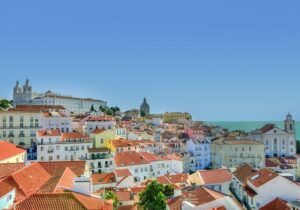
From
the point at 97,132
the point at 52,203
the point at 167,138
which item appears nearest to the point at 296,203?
the point at 52,203

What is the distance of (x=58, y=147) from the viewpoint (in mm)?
66000

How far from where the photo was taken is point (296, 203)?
31.2 m

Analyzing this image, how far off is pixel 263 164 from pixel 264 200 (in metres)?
51.4

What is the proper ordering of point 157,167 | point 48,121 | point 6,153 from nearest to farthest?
1. point 6,153
2. point 157,167
3. point 48,121

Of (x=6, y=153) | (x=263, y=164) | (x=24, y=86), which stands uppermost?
(x=24, y=86)

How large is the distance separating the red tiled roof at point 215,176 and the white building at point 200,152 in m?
33.8

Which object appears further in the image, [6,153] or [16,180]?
[6,153]

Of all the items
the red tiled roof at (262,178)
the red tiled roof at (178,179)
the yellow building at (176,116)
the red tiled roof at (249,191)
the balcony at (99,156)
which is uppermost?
the yellow building at (176,116)

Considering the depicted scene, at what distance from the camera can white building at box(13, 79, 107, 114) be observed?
468 ft

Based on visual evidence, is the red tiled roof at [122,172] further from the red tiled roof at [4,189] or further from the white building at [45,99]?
the white building at [45,99]

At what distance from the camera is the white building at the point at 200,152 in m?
89.8

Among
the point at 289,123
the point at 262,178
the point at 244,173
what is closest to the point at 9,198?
the point at 262,178

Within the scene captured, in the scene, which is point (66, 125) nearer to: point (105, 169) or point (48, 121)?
point (48, 121)

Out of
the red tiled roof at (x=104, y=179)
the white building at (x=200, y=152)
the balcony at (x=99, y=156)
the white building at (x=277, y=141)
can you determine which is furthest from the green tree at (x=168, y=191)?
the white building at (x=277, y=141)
